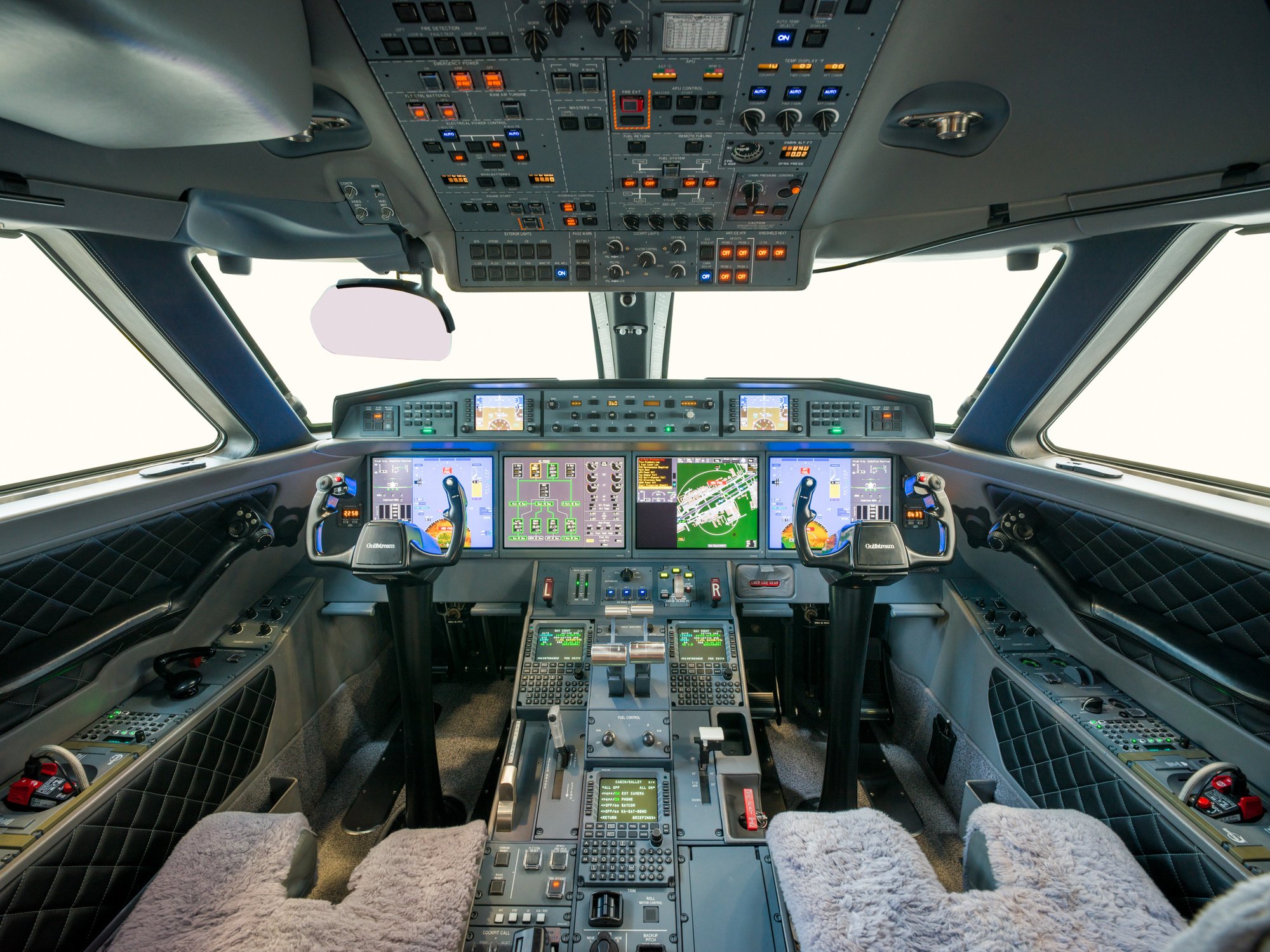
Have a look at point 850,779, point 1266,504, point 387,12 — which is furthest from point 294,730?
point 1266,504

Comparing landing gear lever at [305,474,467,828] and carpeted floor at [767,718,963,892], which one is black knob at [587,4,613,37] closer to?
landing gear lever at [305,474,467,828]

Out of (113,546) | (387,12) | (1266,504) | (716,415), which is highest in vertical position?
(387,12)

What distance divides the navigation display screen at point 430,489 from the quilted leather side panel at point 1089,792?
2474 mm

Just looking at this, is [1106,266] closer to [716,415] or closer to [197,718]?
[716,415]

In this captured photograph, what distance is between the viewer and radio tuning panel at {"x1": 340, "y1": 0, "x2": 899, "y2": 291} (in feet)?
3.85

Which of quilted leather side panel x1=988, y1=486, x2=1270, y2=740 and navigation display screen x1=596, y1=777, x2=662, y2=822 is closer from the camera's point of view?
quilted leather side panel x1=988, y1=486, x2=1270, y2=740

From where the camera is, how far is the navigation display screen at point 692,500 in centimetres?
299

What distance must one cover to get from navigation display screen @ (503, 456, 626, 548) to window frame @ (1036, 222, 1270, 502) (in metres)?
2.11

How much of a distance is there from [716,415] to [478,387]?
1.27m

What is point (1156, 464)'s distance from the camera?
2219 mm

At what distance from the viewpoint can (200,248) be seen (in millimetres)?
2225

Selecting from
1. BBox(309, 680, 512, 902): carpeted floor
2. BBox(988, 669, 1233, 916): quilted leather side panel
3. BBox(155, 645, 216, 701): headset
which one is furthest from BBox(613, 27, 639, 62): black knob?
BBox(309, 680, 512, 902): carpeted floor

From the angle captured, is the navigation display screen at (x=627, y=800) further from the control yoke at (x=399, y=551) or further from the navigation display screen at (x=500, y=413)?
the navigation display screen at (x=500, y=413)

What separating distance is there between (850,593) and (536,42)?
1870mm
